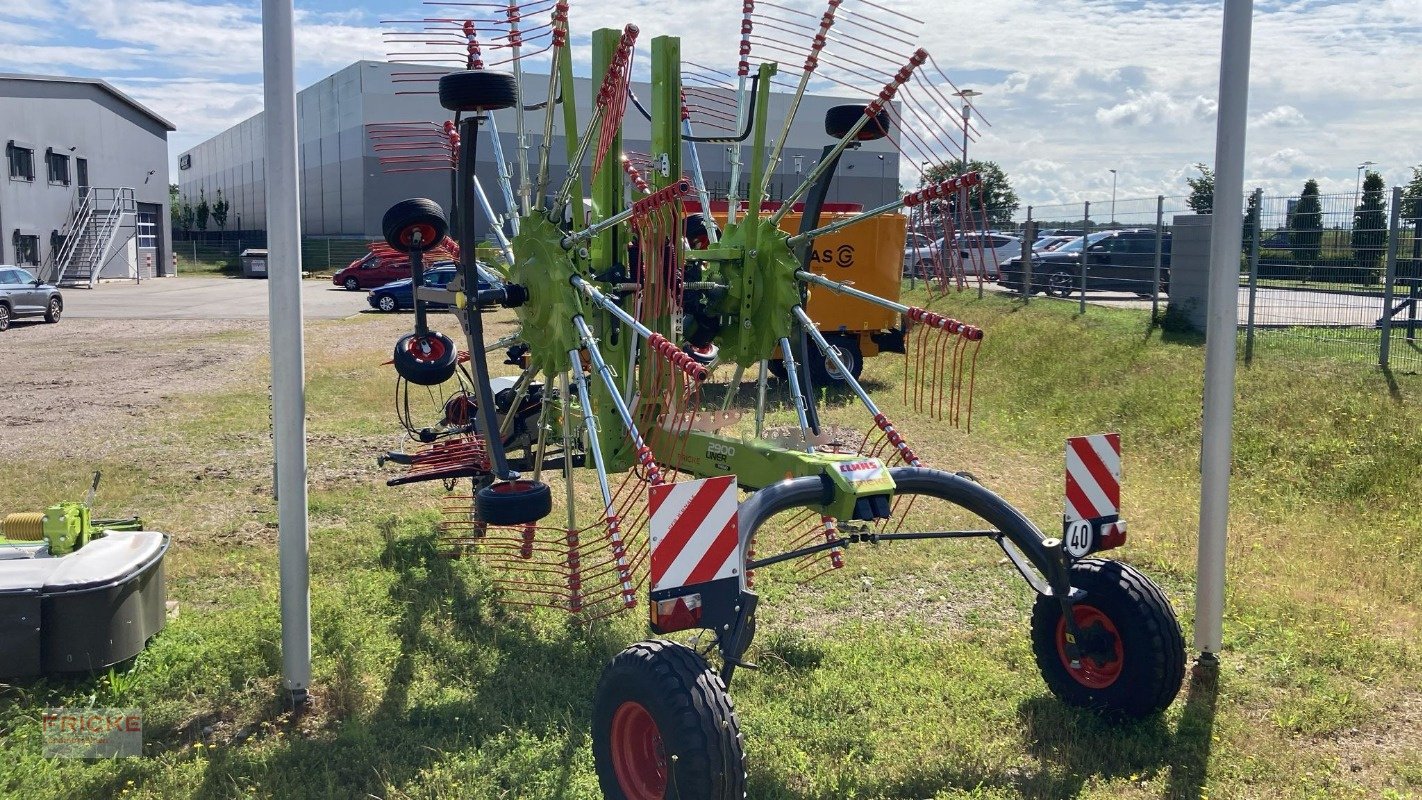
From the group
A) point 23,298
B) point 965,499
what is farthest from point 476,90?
point 23,298

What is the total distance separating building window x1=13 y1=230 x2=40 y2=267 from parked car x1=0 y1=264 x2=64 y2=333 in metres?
16.1

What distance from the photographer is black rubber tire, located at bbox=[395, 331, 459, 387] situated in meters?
6.29

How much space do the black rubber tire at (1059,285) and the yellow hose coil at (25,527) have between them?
18404 millimetres

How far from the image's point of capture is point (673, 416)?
5.05 m

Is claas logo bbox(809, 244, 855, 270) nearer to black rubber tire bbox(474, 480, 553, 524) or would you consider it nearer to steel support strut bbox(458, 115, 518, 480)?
steel support strut bbox(458, 115, 518, 480)

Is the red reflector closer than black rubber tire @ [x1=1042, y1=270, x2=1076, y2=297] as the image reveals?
Yes

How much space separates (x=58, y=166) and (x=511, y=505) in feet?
141

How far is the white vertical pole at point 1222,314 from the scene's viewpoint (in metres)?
4.60

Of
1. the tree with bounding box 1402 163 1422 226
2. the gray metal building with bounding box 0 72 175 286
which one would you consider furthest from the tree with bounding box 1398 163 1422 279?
the gray metal building with bounding box 0 72 175 286

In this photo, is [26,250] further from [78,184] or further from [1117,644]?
[1117,644]

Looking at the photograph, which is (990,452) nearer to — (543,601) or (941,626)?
(941,626)

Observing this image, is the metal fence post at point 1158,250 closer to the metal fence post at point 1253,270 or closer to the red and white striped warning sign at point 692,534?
the metal fence post at point 1253,270

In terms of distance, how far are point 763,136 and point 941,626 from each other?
2.68 meters

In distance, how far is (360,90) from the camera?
46688 millimetres
